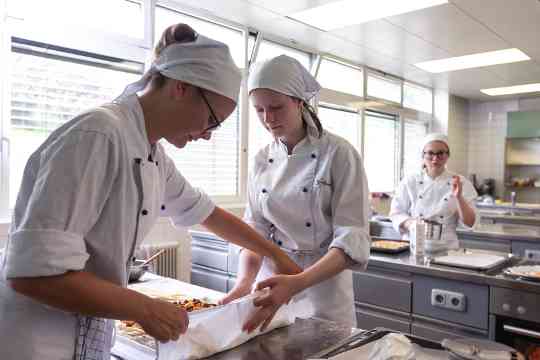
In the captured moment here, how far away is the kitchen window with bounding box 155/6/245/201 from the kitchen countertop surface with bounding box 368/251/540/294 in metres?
1.80

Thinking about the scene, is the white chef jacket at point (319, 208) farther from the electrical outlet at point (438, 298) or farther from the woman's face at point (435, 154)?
the woman's face at point (435, 154)

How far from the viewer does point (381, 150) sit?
6422 millimetres

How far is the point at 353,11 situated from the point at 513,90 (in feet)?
14.7

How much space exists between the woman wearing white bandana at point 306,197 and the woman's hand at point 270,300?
0.47 ft

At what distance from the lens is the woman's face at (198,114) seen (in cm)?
98

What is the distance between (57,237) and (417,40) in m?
4.42

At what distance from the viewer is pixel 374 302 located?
2533 millimetres

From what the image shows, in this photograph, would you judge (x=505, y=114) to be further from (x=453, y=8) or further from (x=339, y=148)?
(x=339, y=148)

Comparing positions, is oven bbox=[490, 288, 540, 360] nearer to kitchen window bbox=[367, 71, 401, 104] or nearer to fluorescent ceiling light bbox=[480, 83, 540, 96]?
kitchen window bbox=[367, 71, 401, 104]

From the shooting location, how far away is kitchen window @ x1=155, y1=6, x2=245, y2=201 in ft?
12.2

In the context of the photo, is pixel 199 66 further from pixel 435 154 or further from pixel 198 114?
pixel 435 154

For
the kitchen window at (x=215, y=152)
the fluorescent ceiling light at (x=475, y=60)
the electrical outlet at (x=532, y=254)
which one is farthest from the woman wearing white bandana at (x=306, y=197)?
the fluorescent ceiling light at (x=475, y=60)

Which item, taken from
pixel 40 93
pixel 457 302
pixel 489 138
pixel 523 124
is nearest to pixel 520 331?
pixel 457 302

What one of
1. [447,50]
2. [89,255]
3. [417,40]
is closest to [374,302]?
[89,255]
